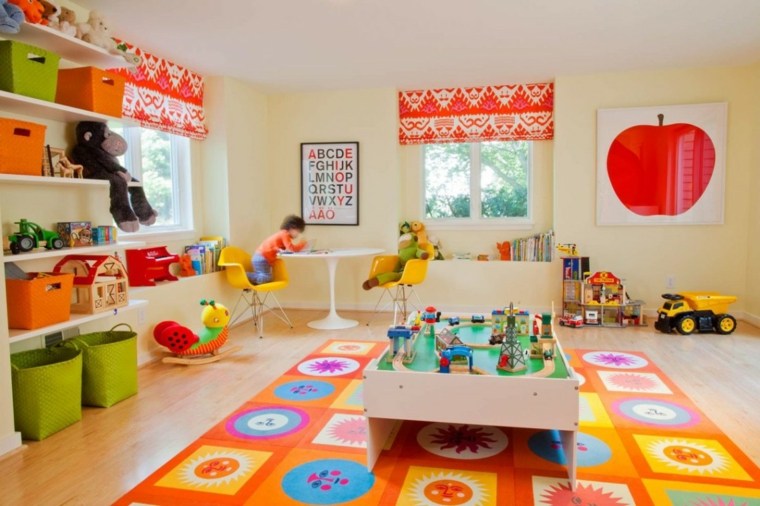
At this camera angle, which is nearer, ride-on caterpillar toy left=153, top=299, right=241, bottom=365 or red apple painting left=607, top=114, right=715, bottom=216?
ride-on caterpillar toy left=153, top=299, right=241, bottom=365

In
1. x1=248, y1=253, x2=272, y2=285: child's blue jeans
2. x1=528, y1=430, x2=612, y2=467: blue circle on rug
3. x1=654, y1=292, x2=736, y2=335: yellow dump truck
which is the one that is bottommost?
x1=528, y1=430, x2=612, y2=467: blue circle on rug

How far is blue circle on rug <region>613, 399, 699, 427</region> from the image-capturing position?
2660mm

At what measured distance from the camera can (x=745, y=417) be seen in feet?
8.88

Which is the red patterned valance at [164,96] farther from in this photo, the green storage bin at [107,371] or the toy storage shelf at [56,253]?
the green storage bin at [107,371]

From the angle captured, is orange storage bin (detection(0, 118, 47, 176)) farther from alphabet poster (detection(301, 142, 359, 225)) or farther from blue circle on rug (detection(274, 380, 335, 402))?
alphabet poster (detection(301, 142, 359, 225))

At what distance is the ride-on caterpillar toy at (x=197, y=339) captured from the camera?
12.1 feet

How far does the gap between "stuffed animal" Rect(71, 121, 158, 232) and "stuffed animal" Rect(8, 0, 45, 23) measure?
0.63m

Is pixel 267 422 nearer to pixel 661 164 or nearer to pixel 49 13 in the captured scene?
pixel 49 13

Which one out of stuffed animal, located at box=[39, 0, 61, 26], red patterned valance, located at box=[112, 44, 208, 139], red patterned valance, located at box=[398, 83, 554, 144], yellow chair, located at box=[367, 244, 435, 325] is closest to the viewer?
stuffed animal, located at box=[39, 0, 61, 26]

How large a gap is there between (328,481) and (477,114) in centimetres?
416

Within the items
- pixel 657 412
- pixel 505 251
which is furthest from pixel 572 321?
pixel 657 412

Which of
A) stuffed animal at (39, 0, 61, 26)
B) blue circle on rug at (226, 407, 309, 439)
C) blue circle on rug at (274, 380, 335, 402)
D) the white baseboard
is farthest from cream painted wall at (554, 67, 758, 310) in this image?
Result: the white baseboard

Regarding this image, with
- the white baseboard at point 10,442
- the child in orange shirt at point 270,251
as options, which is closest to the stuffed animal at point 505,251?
the child in orange shirt at point 270,251

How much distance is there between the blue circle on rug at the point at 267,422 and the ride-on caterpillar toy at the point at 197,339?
1.06 m
